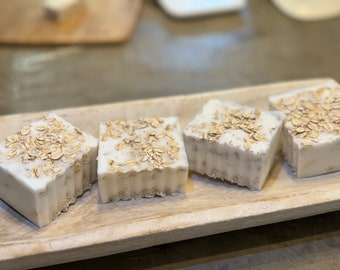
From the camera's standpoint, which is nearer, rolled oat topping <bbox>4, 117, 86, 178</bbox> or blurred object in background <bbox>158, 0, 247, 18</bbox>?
rolled oat topping <bbox>4, 117, 86, 178</bbox>

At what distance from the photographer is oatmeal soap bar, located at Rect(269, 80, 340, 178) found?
1312 millimetres

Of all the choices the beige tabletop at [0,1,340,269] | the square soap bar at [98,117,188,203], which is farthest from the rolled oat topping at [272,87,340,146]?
the beige tabletop at [0,1,340,269]

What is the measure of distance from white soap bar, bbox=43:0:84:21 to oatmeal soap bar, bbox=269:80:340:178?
1358 mm

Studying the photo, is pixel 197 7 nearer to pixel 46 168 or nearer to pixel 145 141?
pixel 145 141

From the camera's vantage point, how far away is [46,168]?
1.21m

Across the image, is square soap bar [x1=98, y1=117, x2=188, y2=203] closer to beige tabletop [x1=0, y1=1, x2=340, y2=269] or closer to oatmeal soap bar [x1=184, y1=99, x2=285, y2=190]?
oatmeal soap bar [x1=184, y1=99, x2=285, y2=190]

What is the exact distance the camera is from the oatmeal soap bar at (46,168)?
119 cm

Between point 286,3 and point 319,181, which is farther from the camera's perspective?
point 286,3

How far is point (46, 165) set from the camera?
3.99ft

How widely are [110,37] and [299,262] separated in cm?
146

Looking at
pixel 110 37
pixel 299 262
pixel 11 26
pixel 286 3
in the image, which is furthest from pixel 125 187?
pixel 286 3

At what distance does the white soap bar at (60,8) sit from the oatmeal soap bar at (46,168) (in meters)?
1.18

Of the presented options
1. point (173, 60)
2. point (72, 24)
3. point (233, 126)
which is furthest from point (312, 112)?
point (72, 24)

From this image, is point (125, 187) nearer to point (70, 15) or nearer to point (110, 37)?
point (110, 37)
